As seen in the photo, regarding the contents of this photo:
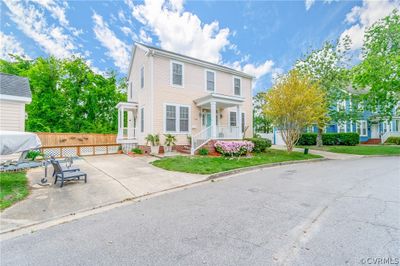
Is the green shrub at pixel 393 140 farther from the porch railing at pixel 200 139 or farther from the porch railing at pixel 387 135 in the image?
the porch railing at pixel 200 139

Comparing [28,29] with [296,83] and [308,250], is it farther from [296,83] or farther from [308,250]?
[308,250]

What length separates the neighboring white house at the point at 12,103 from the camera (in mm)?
9727

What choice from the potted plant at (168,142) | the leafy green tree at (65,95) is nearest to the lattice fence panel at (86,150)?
the potted plant at (168,142)

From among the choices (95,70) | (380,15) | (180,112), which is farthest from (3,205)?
(380,15)

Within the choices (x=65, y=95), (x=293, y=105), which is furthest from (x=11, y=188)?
(x=65, y=95)

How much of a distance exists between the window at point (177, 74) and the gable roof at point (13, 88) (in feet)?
28.2

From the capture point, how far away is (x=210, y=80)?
1552cm

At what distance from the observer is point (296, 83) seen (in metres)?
12.5

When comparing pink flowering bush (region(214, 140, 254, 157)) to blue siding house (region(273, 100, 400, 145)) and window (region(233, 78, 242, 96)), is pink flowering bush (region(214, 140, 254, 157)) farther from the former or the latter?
blue siding house (region(273, 100, 400, 145))

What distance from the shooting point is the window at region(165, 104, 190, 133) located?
13398mm

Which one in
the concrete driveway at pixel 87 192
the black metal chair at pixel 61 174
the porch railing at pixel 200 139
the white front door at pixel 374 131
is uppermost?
the white front door at pixel 374 131

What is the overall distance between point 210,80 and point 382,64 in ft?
49.6

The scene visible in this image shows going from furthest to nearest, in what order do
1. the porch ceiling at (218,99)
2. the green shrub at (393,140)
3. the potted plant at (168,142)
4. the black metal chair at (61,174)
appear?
the green shrub at (393,140) → the potted plant at (168,142) → the porch ceiling at (218,99) → the black metal chair at (61,174)

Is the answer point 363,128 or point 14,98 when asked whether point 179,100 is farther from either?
point 363,128
